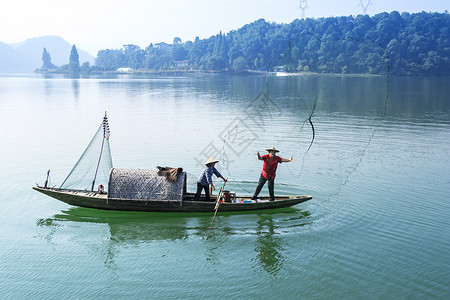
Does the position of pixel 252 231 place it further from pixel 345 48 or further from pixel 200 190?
pixel 345 48

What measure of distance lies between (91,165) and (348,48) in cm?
1027

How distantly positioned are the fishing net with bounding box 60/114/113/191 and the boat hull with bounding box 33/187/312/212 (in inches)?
36.2

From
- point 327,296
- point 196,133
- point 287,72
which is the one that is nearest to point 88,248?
point 327,296

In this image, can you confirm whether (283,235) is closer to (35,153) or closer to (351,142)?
(351,142)

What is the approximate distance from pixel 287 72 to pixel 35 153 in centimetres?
1360

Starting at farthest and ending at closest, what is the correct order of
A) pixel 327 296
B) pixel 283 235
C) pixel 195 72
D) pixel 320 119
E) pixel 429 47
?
1. pixel 195 72
2. pixel 429 47
3. pixel 320 119
4. pixel 283 235
5. pixel 327 296

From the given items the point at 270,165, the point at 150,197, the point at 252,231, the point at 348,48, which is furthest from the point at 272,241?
the point at 348,48

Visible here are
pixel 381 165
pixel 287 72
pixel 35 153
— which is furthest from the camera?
pixel 35 153

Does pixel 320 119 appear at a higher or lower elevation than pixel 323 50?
lower

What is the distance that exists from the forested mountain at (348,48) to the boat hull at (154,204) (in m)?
4.60

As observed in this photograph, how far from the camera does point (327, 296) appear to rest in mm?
8992

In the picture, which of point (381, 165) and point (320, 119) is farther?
point (320, 119)

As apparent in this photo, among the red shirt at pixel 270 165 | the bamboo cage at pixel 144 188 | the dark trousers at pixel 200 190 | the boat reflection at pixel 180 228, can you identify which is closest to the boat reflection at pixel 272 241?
the boat reflection at pixel 180 228

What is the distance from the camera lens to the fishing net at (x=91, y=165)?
46.1 ft
